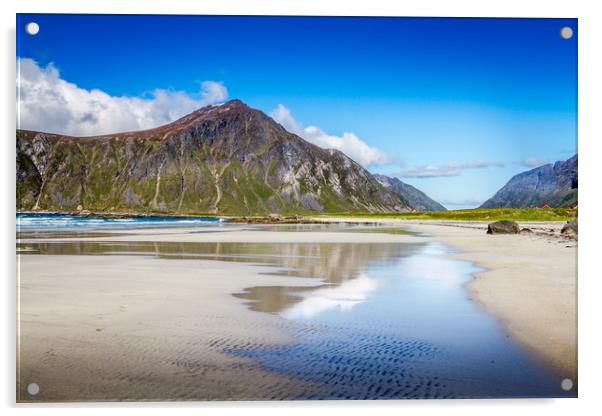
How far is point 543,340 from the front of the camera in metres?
8.47

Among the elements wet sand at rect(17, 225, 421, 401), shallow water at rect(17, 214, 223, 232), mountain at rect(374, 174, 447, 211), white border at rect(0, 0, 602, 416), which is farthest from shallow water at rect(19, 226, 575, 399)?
shallow water at rect(17, 214, 223, 232)

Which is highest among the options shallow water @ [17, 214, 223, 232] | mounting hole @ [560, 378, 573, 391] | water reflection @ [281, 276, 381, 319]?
shallow water @ [17, 214, 223, 232]

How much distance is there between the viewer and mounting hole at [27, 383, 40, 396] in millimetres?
7117

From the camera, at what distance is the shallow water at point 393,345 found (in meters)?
6.90

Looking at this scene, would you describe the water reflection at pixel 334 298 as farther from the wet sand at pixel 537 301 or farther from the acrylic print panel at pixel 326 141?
the wet sand at pixel 537 301

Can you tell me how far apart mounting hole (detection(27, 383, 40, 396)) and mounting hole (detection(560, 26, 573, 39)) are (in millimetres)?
10833

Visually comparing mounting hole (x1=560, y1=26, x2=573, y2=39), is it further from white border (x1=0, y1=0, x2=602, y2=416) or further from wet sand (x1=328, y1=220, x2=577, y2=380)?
wet sand (x1=328, y1=220, x2=577, y2=380)

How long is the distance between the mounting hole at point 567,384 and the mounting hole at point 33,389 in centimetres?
747

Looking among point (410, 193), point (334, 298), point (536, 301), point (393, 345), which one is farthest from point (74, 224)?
point (393, 345)

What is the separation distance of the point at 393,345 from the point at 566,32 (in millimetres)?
6839

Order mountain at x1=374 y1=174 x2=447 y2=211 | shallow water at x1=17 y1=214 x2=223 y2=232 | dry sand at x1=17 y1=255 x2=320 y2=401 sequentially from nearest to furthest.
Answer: dry sand at x1=17 y1=255 x2=320 y2=401 < mountain at x1=374 y1=174 x2=447 y2=211 < shallow water at x1=17 y1=214 x2=223 y2=232

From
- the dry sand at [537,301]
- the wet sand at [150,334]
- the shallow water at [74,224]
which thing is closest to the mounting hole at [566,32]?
the dry sand at [537,301]

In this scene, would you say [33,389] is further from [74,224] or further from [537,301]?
[74,224]

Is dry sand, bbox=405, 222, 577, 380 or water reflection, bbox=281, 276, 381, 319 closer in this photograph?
dry sand, bbox=405, 222, 577, 380
